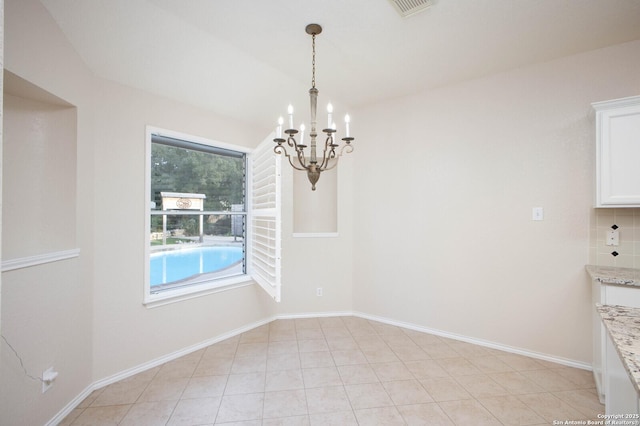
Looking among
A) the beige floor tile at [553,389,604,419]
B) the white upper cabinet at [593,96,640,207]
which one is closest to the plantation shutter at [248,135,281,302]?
the beige floor tile at [553,389,604,419]

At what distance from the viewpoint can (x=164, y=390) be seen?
7.73 ft

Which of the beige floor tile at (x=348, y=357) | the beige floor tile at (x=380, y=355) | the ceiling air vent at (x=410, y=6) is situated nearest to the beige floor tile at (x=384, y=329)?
the beige floor tile at (x=380, y=355)

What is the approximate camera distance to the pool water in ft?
9.62

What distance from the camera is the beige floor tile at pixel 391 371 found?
2528 mm

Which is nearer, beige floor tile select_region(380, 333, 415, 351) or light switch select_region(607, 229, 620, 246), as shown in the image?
light switch select_region(607, 229, 620, 246)

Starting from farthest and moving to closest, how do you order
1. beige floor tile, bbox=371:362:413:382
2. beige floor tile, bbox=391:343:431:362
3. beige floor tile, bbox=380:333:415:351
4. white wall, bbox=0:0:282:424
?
beige floor tile, bbox=380:333:415:351 → beige floor tile, bbox=391:343:431:362 → beige floor tile, bbox=371:362:413:382 → white wall, bbox=0:0:282:424

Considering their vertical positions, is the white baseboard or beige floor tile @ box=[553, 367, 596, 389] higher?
the white baseboard

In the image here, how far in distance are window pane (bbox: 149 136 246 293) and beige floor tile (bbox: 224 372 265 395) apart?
1.08 metres

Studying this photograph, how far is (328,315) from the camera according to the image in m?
3.98

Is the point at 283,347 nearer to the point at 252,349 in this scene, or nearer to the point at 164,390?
the point at 252,349

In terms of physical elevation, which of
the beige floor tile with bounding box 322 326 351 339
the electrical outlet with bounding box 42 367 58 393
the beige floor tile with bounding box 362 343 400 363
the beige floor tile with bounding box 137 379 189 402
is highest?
the electrical outlet with bounding box 42 367 58 393

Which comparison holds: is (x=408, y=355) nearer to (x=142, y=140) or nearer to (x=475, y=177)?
(x=475, y=177)

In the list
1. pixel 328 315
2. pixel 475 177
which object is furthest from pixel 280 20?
pixel 328 315

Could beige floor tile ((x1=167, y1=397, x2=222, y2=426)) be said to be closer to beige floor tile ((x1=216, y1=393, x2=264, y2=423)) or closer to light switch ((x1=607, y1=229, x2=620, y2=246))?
beige floor tile ((x1=216, y1=393, x2=264, y2=423))
